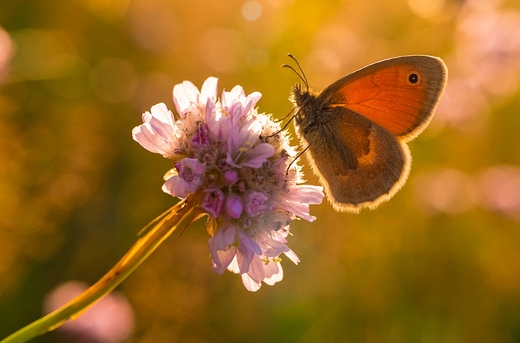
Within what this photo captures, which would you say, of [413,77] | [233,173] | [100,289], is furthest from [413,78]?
[100,289]

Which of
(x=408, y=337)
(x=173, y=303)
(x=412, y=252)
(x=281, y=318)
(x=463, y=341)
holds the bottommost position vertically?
(x=463, y=341)

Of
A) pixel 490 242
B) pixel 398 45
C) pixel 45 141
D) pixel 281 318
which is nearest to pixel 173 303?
pixel 281 318

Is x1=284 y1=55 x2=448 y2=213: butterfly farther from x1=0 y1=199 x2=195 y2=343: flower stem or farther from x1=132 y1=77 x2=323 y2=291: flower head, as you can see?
x1=0 y1=199 x2=195 y2=343: flower stem

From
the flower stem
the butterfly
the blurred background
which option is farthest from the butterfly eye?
the blurred background

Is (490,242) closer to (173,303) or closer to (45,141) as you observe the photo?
(173,303)

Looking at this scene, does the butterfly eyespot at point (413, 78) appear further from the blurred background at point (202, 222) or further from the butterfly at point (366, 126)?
the blurred background at point (202, 222)

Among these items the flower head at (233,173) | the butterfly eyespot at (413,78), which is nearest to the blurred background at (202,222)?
the flower head at (233,173)

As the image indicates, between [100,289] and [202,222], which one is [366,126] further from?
[202,222]
